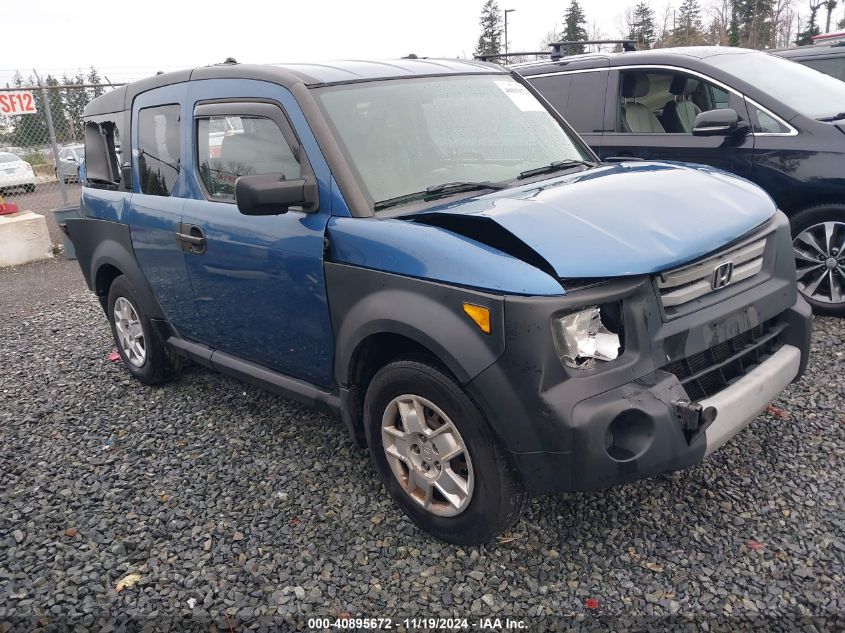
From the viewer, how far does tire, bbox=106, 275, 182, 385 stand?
4.65 meters

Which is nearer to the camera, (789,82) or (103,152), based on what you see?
(103,152)

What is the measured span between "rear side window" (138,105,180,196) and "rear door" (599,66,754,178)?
356 cm

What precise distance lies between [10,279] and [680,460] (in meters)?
9.62

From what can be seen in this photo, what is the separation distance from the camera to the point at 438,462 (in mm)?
2803

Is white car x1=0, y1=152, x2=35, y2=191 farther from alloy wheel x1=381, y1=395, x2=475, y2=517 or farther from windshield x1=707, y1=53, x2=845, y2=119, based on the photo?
alloy wheel x1=381, y1=395, x2=475, y2=517

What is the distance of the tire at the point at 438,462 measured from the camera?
258 centimetres

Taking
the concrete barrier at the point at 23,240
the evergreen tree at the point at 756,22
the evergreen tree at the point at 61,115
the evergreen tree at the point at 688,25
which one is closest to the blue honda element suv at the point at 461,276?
the concrete barrier at the point at 23,240

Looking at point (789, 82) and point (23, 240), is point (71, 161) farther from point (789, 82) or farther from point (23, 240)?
point (789, 82)

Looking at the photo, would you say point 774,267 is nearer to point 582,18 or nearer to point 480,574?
point 480,574

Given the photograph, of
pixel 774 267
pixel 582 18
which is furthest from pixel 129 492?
pixel 582 18

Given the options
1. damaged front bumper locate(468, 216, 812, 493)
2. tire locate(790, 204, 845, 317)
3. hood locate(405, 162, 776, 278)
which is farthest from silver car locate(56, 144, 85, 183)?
damaged front bumper locate(468, 216, 812, 493)

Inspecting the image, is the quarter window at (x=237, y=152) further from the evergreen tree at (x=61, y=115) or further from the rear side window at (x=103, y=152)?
the evergreen tree at (x=61, y=115)

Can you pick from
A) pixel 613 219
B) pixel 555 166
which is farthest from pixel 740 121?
pixel 613 219

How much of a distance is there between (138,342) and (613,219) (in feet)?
12.0
